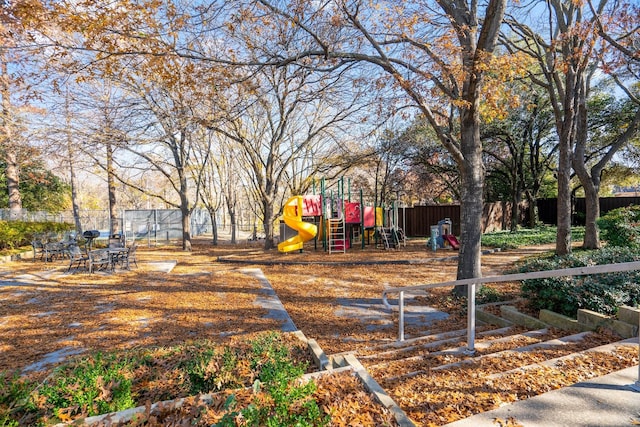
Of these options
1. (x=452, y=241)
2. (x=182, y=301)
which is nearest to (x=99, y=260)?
(x=182, y=301)

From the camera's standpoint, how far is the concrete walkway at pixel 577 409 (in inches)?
75.8

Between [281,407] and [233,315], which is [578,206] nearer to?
[233,315]

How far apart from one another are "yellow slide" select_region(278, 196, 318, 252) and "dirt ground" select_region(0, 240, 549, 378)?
2.33 m

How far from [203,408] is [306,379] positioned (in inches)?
28.5

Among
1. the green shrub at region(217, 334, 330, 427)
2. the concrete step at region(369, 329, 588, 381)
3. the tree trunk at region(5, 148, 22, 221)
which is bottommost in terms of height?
the concrete step at region(369, 329, 588, 381)

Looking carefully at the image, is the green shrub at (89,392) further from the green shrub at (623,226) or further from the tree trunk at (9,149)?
the tree trunk at (9,149)

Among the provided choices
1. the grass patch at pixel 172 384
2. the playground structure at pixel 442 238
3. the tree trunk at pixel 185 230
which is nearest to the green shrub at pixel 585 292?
the grass patch at pixel 172 384

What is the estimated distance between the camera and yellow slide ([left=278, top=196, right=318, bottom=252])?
14633mm

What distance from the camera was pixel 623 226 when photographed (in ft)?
29.9

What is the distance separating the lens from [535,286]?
4.82m

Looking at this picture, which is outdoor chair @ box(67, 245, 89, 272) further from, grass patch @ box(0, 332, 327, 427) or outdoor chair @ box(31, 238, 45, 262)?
grass patch @ box(0, 332, 327, 427)

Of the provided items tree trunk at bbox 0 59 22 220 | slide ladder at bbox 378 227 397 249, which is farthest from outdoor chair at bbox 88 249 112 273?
slide ladder at bbox 378 227 397 249

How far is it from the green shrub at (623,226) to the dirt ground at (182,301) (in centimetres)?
269

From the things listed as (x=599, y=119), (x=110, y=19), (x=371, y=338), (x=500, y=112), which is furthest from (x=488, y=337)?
(x=599, y=119)
